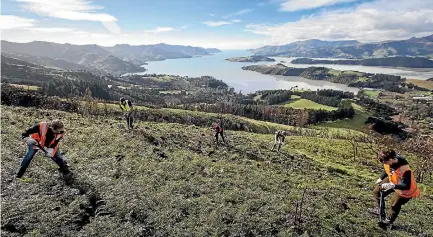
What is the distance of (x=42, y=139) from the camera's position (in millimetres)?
13961

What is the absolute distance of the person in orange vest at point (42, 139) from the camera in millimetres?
13547

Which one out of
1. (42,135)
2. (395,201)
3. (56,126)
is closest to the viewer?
(395,201)

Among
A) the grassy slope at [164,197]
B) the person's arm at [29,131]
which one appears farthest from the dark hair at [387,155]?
the person's arm at [29,131]

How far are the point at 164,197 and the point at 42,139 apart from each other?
635 cm

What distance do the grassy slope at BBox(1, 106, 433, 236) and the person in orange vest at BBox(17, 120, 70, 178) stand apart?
1029 mm

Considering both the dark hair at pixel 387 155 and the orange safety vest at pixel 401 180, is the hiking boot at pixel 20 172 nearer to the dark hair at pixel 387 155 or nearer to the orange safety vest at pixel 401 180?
the dark hair at pixel 387 155

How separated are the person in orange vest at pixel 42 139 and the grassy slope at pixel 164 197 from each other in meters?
1.03

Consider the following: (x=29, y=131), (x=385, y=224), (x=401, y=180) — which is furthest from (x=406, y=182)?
(x=29, y=131)

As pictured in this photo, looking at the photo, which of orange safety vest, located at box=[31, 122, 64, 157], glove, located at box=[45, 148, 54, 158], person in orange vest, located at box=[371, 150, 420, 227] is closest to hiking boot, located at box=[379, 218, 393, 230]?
person in orange vest, located at box=[371, 150, 420, 227]

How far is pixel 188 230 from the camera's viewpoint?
11.7m

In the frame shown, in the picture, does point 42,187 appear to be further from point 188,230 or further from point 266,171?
point 266,171

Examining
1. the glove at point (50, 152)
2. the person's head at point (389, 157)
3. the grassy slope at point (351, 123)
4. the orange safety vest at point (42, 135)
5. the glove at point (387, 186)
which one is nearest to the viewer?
the glove at point (387, 186)

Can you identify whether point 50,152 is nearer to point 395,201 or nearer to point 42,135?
point 42,135

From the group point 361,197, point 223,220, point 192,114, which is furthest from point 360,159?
point 192,114
